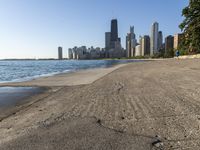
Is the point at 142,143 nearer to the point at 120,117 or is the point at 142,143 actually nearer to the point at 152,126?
the point at 152,126

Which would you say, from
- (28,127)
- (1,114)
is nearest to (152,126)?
(28,127)

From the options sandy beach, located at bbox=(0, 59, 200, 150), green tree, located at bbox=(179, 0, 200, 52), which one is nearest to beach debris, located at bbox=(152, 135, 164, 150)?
sandy beach, located at bbox=(0, 59, 200, 150)

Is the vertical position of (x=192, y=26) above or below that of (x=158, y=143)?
above

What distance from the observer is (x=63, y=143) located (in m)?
4.39

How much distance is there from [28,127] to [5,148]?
1.37 m

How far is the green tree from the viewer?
3897cm

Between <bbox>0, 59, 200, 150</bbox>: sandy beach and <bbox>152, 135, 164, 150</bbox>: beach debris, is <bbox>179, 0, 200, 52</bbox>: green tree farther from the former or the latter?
<bbox>152, 135, 164, 150</bbox>: beach debris

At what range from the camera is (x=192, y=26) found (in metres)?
40.6

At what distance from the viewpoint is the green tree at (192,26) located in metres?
39.0

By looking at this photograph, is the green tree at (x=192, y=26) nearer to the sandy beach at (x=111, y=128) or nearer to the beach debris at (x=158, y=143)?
the sandy beach at (x=111, y=128)

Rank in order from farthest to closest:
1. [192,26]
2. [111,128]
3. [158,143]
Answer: [192,26], [111,128], [158,143]

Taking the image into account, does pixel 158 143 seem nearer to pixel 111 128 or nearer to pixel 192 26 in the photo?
pixel 111 128

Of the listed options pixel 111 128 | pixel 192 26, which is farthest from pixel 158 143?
pixel 192 26

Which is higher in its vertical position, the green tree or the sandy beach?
the green tree
